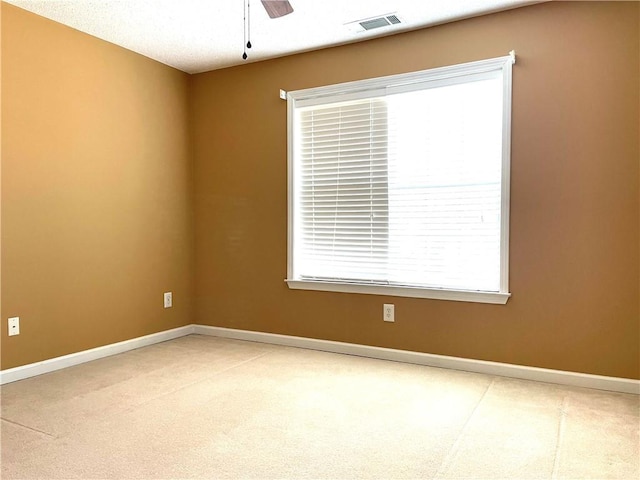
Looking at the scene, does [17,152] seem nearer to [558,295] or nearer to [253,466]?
[253,466]

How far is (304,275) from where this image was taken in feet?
13.0

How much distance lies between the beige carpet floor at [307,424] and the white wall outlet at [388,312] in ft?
1.15

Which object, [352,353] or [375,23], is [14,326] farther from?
[375,23]

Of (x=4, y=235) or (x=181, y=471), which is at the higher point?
(x=4, y=235)

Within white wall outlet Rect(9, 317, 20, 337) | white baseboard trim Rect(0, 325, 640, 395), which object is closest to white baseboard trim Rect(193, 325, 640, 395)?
white baseboard trim Rect(0, 325, 640, 395)

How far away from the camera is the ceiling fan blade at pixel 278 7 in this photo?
6.99 ft

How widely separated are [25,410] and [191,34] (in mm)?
2745

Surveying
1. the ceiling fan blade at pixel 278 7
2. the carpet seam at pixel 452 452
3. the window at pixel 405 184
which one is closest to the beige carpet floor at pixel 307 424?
the carpet seam at pixel 452 452

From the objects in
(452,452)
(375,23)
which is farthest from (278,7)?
(452,452)

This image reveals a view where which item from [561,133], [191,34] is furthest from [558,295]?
[191,34]

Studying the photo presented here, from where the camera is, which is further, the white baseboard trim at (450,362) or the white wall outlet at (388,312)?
the white wall outlet at (388,312)

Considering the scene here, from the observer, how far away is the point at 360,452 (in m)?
2.08

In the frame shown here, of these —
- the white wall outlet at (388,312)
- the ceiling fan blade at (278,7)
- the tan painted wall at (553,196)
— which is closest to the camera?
the ceiling fan blade at (278,7)

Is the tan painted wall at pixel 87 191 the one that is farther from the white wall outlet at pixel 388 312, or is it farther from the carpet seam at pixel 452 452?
the carpet seam at pixel 452 452
